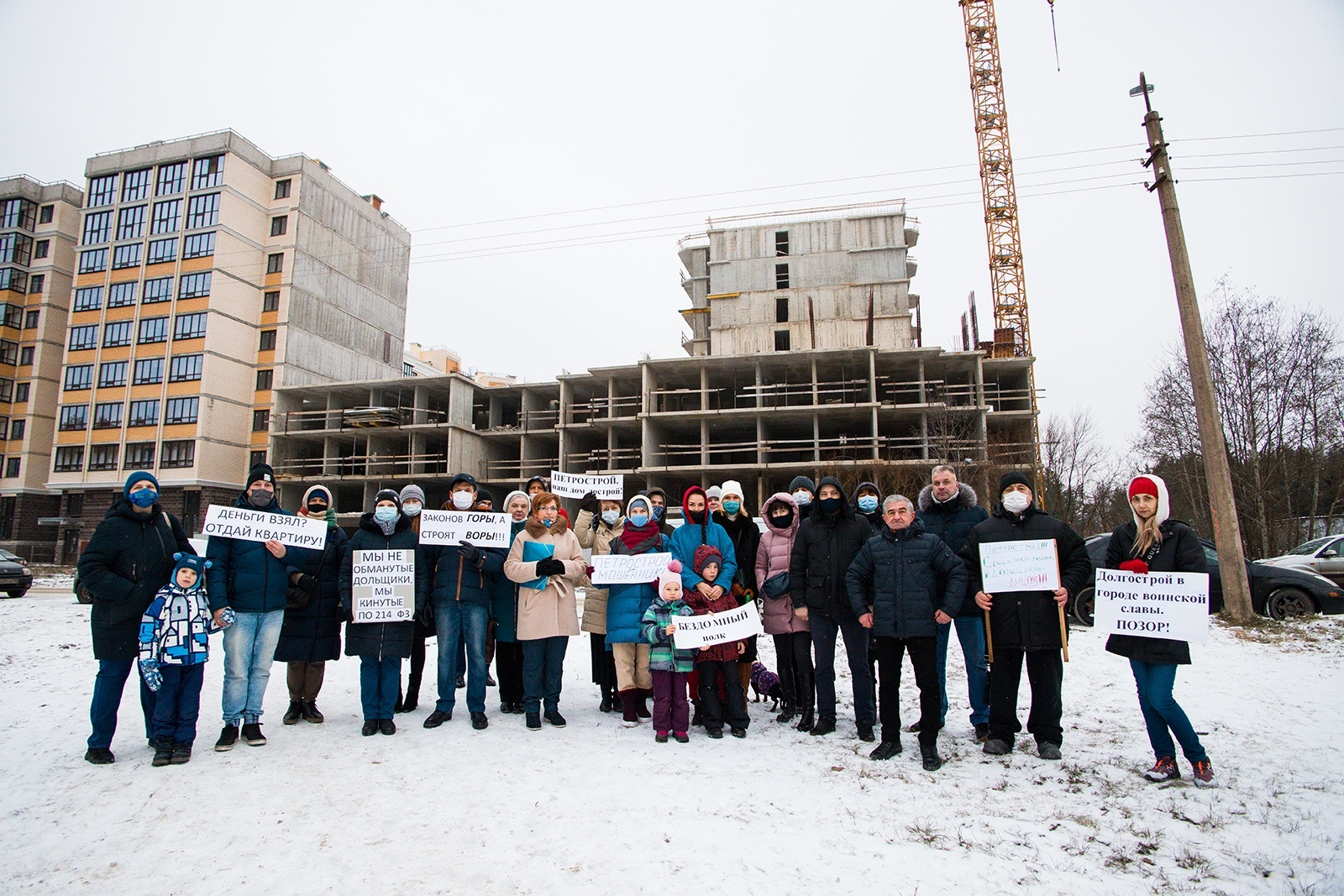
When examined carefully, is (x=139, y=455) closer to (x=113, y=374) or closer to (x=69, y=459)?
(x=69, y=459)

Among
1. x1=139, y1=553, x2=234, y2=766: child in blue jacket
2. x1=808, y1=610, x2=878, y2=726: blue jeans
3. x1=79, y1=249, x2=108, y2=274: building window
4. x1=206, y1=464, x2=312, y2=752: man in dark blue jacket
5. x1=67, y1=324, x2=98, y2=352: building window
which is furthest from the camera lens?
x1=79, y1=249, x2=108, y2=274: building window

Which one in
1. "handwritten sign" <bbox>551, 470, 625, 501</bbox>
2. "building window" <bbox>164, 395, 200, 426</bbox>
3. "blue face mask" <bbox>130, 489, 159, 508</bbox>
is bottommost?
"blue face mask" <bbox>130, 489, 159, 508</bbox>

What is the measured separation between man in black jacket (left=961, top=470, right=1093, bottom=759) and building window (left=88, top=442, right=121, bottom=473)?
5427cm

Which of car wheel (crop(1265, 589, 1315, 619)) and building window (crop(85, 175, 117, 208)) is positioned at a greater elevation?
building window (crop(85, 175, 117, 208))

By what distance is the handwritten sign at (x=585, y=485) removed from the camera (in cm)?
768

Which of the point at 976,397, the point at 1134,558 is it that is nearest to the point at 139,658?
the point at 1134,558

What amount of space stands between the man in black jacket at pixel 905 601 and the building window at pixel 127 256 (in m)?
55.7

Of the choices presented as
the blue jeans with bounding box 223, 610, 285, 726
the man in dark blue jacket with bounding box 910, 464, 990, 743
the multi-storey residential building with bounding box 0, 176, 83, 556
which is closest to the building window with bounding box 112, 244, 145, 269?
the multi-storey residential building with bounding box 0, 176, 83, 556

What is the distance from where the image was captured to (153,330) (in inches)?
1752

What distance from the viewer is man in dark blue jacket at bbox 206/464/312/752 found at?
5.38 meters

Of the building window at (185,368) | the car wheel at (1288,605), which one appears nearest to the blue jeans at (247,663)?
the car wheel at (1288,605)

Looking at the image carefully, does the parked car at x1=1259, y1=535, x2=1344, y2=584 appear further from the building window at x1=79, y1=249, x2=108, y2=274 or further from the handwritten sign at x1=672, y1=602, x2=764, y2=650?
the building window at x1=79, y1=249, x2=108, y2=274

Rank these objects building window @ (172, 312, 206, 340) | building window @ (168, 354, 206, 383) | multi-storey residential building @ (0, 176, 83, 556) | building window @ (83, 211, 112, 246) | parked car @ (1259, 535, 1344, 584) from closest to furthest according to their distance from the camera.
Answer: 1. parked car @ (1259, 535, 1344, 584)
2. building window @ (168, 354, 206, 383)
3. building window @ (172, 312, 206, 340)
4. building window @ (83, 211, 112, 246)
5. multi-storey residential building @ (0, 176, 83, 556)

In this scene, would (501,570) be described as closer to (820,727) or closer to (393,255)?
(820,727)
